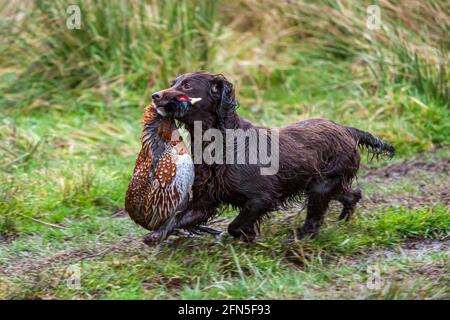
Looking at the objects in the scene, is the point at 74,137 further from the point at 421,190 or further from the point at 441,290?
the point at 441,290

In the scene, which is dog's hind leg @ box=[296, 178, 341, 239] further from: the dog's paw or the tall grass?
the tall grass

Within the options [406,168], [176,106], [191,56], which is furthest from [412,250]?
[191,56]

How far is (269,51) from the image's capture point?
10.3m

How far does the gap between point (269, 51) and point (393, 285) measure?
6296 mm

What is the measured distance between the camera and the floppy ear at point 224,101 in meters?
5.19

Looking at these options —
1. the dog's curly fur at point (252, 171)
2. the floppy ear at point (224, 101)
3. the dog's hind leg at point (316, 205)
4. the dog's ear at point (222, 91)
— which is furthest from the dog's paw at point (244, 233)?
the dog's ear at point (222, 91)

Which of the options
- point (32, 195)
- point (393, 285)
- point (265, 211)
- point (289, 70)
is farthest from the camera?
point (289, 70)

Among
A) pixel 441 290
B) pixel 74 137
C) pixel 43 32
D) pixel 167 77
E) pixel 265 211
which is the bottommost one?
pixel 441 290

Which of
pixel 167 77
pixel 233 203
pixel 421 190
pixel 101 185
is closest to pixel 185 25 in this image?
pixel 167 77

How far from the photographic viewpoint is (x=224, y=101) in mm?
5188

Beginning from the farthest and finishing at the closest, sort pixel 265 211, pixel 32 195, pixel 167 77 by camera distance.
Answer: pixel 167 77 < pixel 32 195 < pixel 265 211

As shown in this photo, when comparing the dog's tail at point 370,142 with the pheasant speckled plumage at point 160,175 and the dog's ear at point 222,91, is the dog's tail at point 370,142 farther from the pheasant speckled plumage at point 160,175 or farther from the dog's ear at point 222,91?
the pheasant speckled plumage at point 160,175

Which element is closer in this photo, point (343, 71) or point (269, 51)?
point (343, 71)

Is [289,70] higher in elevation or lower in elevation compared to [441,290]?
higher
